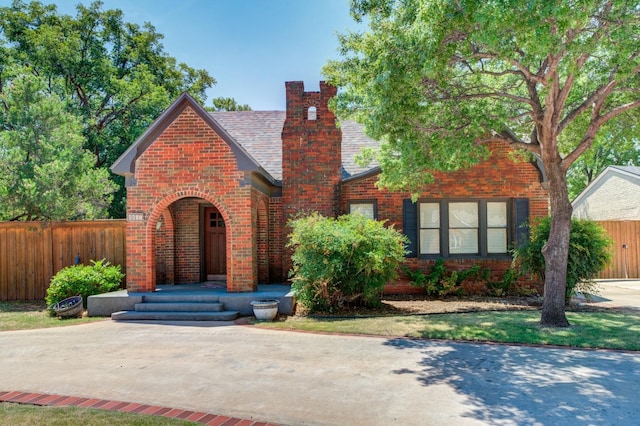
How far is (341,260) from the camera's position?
9445mm

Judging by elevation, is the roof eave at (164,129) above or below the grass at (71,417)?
above

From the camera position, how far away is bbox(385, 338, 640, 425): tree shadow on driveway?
4281 mm

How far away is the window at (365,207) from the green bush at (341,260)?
2610 mm

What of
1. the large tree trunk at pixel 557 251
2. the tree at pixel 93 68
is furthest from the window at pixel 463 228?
the tree at pixel 93 68

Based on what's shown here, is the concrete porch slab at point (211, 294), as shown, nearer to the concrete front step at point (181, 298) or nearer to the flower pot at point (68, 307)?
the concrete front step at point (181, 298)

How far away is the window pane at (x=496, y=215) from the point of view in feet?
42.0

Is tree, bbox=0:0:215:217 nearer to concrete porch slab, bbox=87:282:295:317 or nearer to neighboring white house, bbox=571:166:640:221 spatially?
concrete porch slab, bbox=87:282:295:317

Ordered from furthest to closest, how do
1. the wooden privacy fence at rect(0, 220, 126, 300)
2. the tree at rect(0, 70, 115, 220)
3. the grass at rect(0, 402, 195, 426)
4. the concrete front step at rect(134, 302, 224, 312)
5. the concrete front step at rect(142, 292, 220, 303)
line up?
1. the wooden privacy fence at rect(0, 220, 126, 300)
2. the tree at rect(0, 70, 115, 220)
3. the concrete front step at rect(142, 292, 220, 303)
4. the concrete front step at rect(134, 302, 224, 312)
5. the grass at rect(0, 402, 195, 426)

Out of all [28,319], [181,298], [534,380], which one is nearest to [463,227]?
[534,380]

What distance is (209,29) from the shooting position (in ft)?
51.9

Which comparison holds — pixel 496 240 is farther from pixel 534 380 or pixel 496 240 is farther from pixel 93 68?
pixel 93 68

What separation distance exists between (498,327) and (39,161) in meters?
12.1

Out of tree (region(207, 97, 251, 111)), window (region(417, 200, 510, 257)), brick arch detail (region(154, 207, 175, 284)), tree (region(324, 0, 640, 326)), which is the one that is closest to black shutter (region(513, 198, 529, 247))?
window (region(417, 200, 510, 257))

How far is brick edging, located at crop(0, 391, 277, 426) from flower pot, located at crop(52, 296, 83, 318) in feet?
17.0
